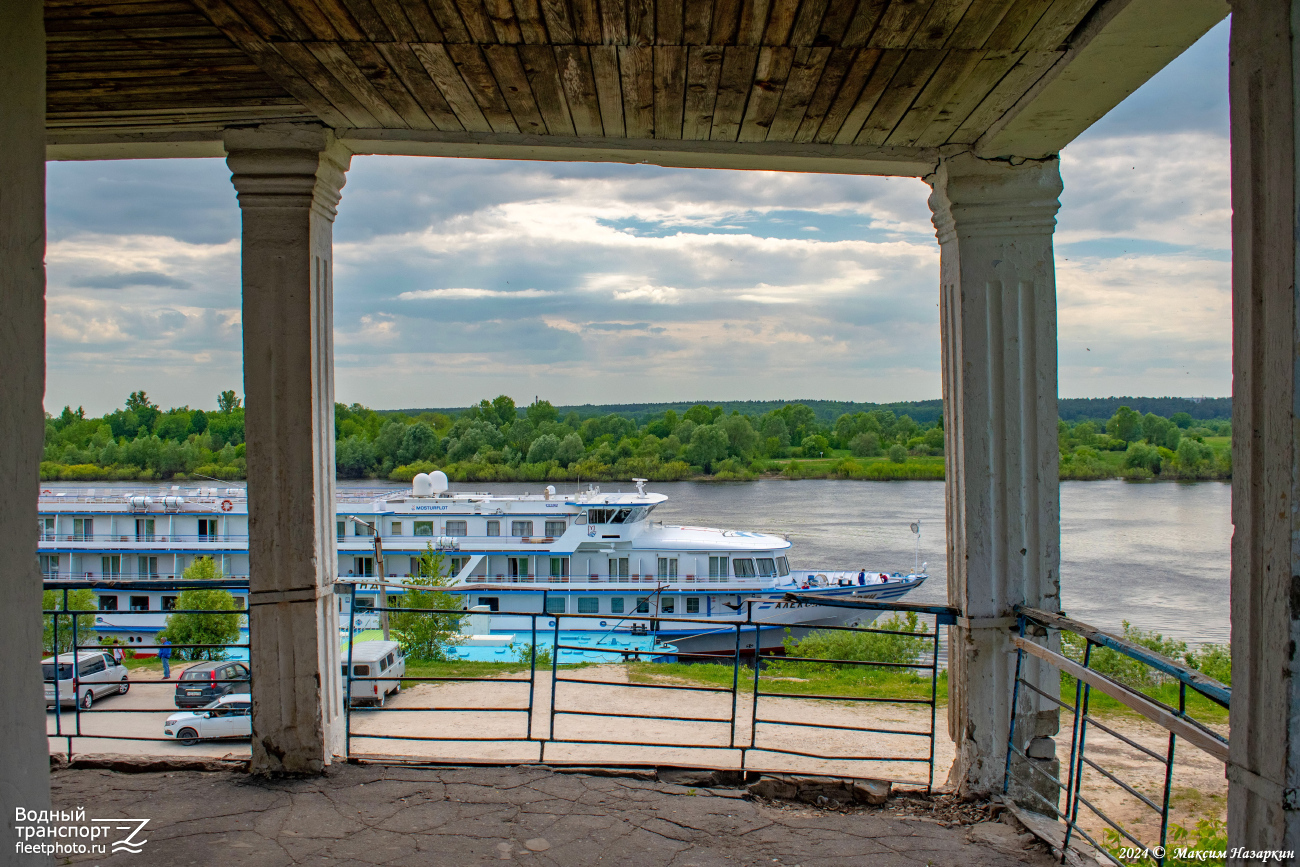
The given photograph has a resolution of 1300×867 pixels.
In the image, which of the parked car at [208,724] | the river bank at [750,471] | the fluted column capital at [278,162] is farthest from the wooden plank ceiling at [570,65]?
the river bank at [750,471]

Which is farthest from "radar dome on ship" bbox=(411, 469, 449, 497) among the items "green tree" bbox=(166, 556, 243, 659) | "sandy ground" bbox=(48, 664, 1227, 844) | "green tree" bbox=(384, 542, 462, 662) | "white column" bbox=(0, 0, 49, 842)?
"white column" bbox=(0, 0, 49, 842)

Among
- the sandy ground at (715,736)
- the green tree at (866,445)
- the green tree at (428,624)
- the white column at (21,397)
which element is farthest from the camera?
the green tree at (866,445)

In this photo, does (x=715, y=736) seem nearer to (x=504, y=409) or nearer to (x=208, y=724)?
(x=208, y=724)

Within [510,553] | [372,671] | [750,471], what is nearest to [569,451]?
[750,471]

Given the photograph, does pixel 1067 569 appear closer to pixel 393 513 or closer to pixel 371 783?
pixel 393 513

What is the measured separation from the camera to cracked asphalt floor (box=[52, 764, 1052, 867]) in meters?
2.18

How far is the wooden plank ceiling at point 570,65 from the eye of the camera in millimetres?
1871

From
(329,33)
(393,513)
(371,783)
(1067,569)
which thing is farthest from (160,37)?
(1067,569)

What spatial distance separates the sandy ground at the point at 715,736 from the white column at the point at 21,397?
126 inches

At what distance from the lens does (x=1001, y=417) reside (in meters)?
2.65

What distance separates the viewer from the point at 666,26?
6.25 feet

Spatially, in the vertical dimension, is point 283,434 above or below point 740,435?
above

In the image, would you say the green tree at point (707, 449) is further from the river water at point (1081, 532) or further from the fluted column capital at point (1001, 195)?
the fluted column capital at point (1001, 195)

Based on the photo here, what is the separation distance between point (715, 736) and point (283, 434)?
4.26 metres
